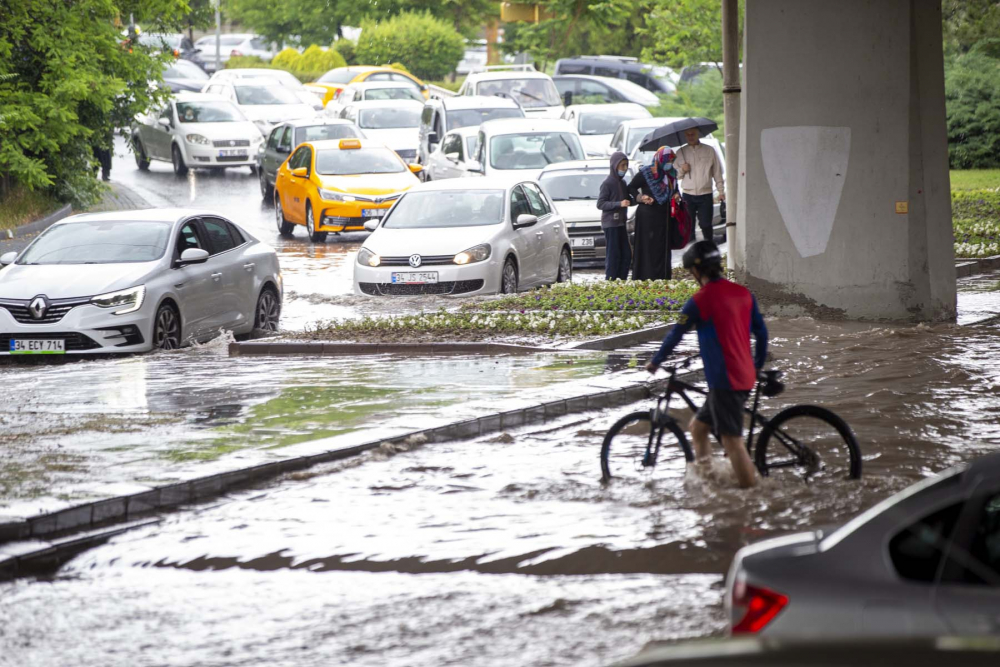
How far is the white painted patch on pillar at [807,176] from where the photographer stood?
49.8ft

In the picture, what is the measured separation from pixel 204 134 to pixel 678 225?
18.4 meters

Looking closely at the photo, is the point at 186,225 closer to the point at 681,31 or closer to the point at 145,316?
the point at 145,316

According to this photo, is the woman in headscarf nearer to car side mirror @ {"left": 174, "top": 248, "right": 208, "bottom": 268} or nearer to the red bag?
the red bag

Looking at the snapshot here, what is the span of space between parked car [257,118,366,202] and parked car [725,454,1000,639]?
87.6 feet

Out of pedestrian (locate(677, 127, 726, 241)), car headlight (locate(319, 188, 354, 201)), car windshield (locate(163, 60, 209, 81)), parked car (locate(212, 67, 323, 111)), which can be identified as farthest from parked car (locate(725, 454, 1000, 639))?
car windshield (locate(163, 60, 209, 81))

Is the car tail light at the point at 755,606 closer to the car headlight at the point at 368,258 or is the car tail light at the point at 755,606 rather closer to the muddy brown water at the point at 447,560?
the muddy brown water at the point at 447,560

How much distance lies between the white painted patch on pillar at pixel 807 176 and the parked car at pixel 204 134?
807 inches

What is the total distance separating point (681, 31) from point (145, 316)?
81.1 ft

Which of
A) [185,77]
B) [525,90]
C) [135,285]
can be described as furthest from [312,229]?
[185,77]

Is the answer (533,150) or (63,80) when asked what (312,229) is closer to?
(533,150)

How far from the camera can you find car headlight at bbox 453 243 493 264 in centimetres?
1784

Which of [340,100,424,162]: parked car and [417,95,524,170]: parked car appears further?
[340,100,424,162]: parked car

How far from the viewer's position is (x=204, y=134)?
33.9 m

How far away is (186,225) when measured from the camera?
1570 cm
